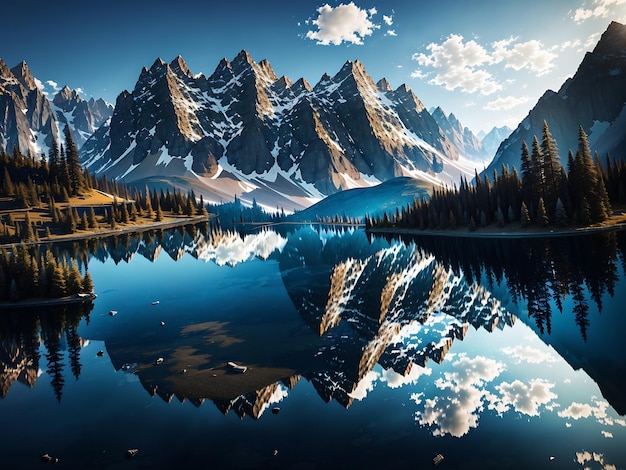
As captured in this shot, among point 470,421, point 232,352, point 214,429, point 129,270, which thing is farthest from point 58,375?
point 129,270

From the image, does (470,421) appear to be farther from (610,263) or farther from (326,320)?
(610,263)

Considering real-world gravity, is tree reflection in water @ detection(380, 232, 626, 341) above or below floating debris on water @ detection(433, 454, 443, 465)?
below

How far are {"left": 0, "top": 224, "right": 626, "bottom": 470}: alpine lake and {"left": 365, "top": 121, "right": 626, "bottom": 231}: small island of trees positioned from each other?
56847 millimetres

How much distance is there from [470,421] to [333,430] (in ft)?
23.8

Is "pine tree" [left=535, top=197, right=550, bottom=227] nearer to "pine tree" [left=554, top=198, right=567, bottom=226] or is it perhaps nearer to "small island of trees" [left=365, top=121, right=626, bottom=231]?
"small island of trees" [left=365, top=121, right=626, bottom=231]

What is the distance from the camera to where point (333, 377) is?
26.7m

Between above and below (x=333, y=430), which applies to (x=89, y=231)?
above

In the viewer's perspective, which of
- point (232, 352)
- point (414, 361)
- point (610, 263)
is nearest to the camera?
point (414, 361)

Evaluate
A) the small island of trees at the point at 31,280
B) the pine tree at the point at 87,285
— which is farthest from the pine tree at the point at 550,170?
the small island of trees at the point at 31,280

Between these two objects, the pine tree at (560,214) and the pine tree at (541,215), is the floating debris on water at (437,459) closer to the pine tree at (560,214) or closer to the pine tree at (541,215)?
the pine tree at (560,214)

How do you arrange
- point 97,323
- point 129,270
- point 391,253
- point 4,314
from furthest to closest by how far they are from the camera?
Answer: 1. point 391,253
2. point 129,270
3. point 4,314
4. point 97,323

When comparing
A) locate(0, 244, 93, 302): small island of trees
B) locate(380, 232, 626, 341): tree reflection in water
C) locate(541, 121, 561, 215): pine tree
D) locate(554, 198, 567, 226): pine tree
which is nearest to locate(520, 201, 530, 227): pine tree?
locate(541, 121, 561, 215): pine tree

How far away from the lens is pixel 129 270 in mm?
85875

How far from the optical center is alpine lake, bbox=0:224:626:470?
723 inches
